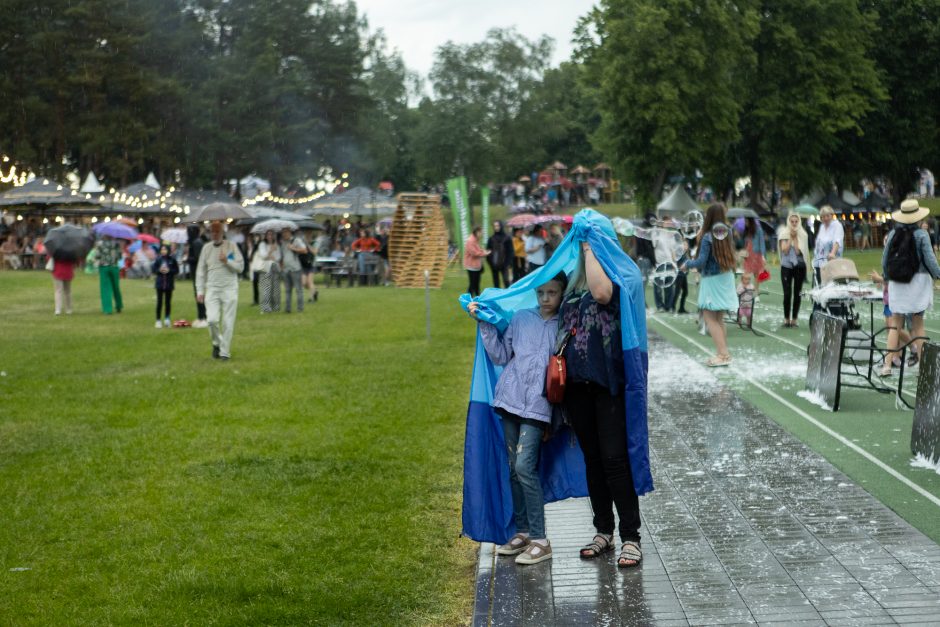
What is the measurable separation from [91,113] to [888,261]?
54.4 meters

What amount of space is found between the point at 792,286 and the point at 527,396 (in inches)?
550

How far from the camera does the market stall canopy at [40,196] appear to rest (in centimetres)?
4419

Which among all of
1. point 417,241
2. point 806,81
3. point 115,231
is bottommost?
point 417,241

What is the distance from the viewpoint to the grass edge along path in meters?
7.37

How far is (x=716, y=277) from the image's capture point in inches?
583

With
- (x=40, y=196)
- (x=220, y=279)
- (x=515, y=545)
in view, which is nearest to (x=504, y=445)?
(x=515, y=545)

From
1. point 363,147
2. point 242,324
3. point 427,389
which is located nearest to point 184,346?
point 242,324

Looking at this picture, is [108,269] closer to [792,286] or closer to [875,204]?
[792,286]

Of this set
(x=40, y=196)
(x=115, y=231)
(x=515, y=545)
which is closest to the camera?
(x=515, y=545)

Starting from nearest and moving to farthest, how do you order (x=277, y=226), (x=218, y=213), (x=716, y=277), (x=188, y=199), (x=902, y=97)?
(x=716, y=277), (x=218, y=213), (x=277, y=226), (x=188, y=199), (x=902, y=97)

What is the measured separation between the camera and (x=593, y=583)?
6121 mm

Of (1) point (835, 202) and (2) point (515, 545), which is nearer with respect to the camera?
(2) point (515, 545)

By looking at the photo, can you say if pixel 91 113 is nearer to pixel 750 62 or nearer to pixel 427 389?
pixel 750 62

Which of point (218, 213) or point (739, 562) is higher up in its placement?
point (218, 213)
